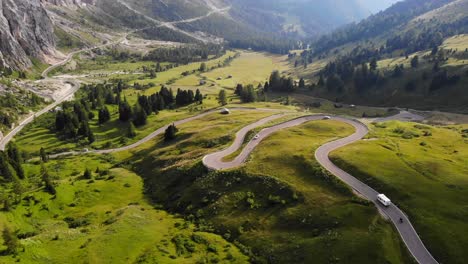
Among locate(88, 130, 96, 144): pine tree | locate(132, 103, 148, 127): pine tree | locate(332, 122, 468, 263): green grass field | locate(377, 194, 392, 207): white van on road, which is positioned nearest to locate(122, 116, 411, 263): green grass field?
locate(377, 194, 392, 207): white van on road

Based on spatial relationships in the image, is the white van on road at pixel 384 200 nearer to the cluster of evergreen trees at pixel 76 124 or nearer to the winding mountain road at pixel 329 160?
the winding mountain road at pixel 329 160

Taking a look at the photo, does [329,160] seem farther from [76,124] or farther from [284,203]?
[76,124]

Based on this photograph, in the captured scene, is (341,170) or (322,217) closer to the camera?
(322,217)

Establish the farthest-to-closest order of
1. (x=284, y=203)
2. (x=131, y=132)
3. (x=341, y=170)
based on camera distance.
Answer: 1. (x=131, y=132)
2. (x=341, y=170)
3. (x=284, y=203)

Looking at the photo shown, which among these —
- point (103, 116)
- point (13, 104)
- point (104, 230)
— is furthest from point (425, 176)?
point (13, 104)

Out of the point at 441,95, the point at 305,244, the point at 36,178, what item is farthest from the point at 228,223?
the point at 441,95

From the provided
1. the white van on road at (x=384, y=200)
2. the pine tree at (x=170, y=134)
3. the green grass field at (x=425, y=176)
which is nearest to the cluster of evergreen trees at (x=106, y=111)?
the pine tree at (x=170, y=134)
